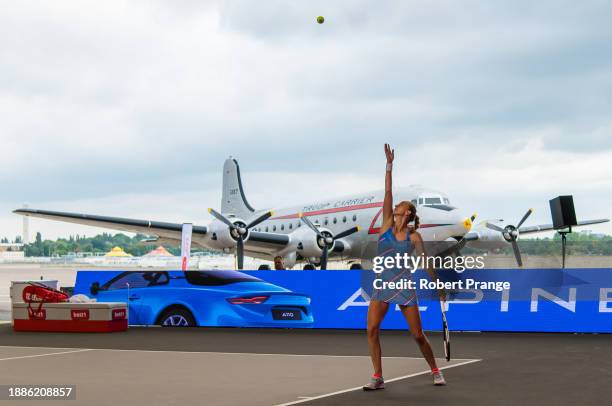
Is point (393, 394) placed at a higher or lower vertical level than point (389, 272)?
lower

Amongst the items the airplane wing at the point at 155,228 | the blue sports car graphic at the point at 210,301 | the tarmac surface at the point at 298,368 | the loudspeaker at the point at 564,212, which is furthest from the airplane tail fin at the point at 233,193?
the tarmac surface at the point at 298,368

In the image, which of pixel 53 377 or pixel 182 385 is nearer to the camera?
pixel 182 385

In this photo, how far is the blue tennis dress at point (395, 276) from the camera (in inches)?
326

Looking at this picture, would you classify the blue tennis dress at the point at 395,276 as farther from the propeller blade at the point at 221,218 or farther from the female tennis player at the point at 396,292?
the propeller blade at the point at 221,218

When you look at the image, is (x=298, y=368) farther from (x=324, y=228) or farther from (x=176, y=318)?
(x=324, y=228)

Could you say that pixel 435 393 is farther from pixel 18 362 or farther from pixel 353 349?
pixel 18 362

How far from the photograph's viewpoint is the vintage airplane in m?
33.9

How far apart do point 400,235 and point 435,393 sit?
1.74 metres

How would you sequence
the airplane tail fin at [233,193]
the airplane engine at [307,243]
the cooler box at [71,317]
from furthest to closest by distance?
the airplane tail fin at [233,193] → the airplane engine at [307,243] → the cooler box at [71,317]

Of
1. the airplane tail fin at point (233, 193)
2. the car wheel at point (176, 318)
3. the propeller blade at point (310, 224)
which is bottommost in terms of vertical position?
the car wheel at point (176, 318)

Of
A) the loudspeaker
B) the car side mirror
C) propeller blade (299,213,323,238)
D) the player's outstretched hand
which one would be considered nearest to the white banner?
propeller blade (299,213,323,238)

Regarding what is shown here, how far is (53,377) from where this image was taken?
958 cm

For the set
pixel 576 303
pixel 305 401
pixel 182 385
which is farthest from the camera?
pixel 576 303

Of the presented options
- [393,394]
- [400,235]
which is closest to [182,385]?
[393,394]
